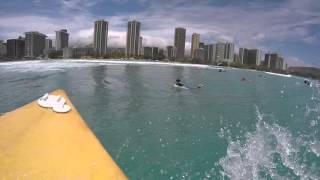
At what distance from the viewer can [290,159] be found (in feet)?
32.2

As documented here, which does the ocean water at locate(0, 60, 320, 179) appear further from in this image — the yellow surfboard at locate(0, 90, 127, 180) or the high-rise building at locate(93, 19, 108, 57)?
the high-rise building at locate(93, 19, 108, 57)

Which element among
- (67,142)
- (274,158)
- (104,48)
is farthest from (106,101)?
(104,48)

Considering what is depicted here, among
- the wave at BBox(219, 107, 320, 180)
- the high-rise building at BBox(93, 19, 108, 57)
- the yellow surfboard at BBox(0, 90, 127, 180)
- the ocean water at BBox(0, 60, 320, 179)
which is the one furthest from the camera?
the high-rise building at BBox(93, 19, 108, 57)

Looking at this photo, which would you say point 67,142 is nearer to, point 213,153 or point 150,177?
point 150,177

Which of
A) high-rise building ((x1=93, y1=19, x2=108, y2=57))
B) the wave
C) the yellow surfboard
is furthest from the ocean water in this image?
high-rise building ((x1=93, y1=19, x2=108, y2=57))

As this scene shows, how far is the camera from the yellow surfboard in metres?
4.82

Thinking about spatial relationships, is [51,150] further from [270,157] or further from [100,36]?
[100,36]

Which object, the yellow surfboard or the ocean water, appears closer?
the yellow surfboard

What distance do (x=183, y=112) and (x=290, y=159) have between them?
8105 mm

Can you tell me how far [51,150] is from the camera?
216 inches

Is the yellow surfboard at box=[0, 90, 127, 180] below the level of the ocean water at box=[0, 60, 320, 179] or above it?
above

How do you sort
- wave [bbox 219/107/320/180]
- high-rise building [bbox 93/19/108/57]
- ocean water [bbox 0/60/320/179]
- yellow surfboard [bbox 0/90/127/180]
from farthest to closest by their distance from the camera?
high-rise building [bbox 93/19/108/57] < ocean water [bbox 0/60/320/179] < wave [bbox 219/107/320/180] < yellow surfboard [bbox 0/90/127/180]

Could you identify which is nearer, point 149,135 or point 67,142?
point 67,142

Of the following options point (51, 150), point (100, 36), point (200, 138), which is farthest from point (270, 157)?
point (100, 36)
